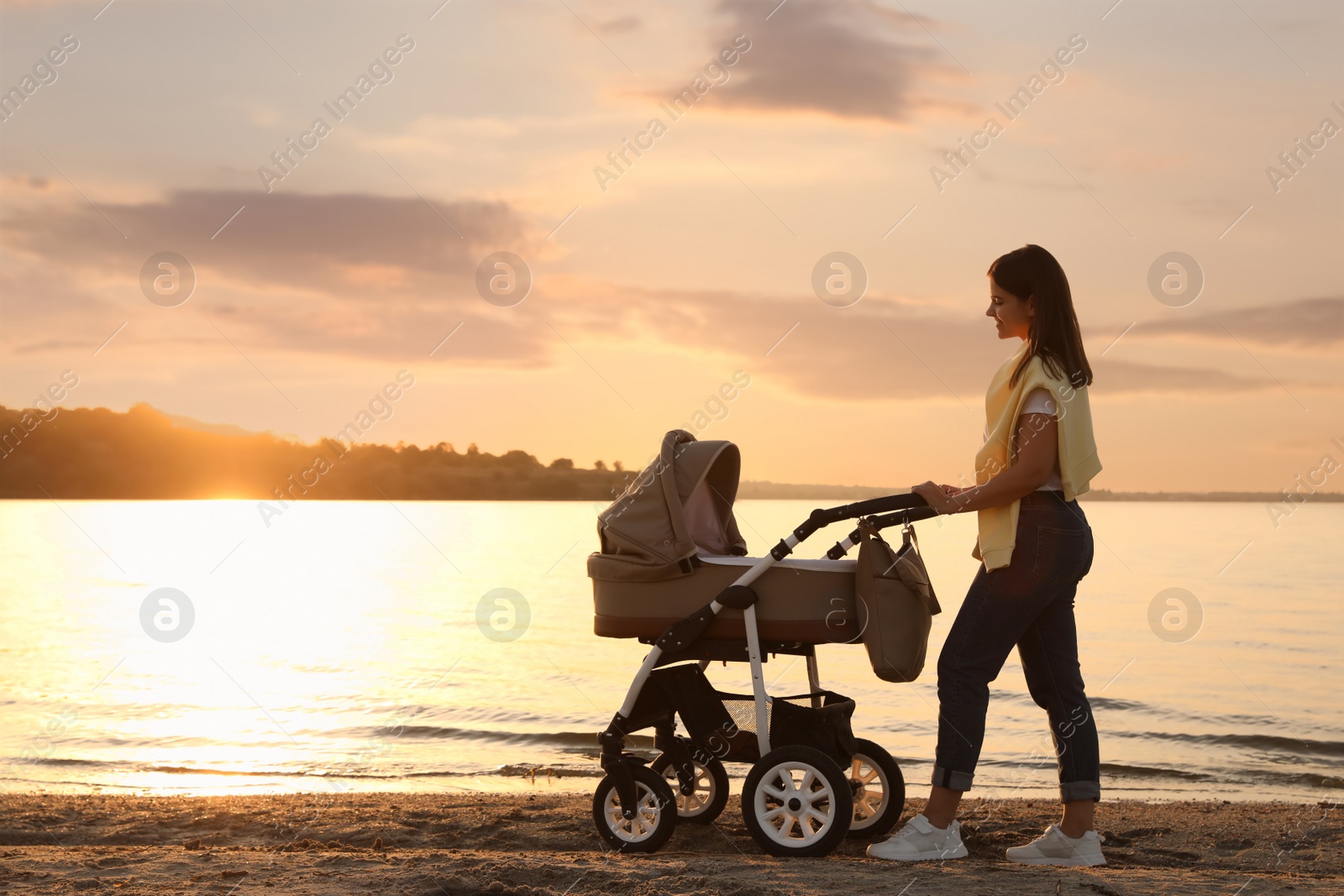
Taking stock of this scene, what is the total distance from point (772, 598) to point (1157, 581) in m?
28.5

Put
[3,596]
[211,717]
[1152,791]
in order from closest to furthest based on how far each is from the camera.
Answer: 1. [1152,791]
2. [211,717]
3. [3,596]

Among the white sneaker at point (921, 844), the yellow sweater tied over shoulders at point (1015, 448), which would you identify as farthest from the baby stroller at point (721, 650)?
the yellow sweater tied over shoulders at point (1015, 448)

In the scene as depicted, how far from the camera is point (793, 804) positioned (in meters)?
3.99

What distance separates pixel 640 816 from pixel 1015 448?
197 centimetres

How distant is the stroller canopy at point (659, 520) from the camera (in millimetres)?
4160

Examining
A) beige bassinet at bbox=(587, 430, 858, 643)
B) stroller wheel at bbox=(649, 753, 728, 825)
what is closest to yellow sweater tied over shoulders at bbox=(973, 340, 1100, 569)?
beige bassinet at bbox=(587, 430, 858, 643)

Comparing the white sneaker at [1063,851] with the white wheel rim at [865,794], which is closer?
the white sneaker at [1063,851]

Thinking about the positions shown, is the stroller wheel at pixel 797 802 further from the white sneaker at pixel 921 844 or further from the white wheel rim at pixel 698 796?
the white wheel rim at pixel 698 796

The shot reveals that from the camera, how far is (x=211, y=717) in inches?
387

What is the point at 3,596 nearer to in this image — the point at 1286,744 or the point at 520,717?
the point at 520,717

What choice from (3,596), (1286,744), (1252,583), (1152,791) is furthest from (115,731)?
(1252,583)

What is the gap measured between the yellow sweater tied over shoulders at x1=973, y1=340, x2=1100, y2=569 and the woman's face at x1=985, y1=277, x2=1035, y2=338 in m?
0.06

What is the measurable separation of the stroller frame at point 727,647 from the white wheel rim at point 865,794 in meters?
0.55

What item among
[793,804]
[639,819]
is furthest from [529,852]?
[793,804]
